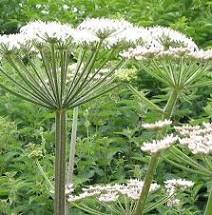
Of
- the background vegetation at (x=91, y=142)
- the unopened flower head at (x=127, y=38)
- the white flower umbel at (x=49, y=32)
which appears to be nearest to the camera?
the white flower umbel at (x=49, y=32)

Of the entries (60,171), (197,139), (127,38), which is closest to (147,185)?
(197,139)

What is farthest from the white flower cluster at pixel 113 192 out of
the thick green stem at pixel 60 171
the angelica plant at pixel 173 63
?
the angelica plant at pixel 173 63

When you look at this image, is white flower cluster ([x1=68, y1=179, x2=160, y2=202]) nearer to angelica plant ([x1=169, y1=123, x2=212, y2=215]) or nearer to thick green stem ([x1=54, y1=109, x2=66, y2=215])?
thick green stem ([x1=54, y1=109, x2=66, y2=215])

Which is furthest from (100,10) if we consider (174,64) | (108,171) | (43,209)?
(174,64)

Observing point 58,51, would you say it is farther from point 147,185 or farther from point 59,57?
point 147,185

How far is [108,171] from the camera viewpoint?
431cm

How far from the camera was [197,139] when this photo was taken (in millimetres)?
2197

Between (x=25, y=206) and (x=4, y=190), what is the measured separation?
0.52ft

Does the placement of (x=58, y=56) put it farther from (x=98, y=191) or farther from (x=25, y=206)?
(x=25, y=206)

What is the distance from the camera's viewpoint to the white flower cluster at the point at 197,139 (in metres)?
2.08

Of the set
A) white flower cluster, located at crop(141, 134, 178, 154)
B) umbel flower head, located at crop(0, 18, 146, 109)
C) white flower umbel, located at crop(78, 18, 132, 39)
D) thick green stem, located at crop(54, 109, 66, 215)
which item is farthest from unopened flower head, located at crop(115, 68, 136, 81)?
white flower cluster, located at crop(141, 134, 178, 154)

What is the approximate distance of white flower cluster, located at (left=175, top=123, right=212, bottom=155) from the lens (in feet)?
6.83

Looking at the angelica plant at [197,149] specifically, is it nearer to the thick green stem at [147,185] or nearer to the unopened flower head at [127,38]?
the thick green stem at [147,185]

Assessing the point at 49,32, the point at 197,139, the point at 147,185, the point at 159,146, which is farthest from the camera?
the point at 49,32
